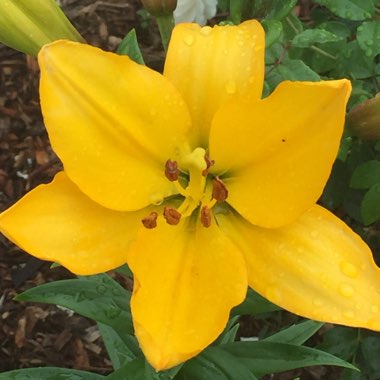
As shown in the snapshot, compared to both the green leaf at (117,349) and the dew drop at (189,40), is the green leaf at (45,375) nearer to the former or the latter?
the green leaf at (117,349)

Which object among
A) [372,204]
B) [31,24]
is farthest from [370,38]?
[31,24]

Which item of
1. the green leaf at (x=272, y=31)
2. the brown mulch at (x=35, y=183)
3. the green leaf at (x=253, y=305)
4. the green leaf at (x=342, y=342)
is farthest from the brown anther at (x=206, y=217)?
the brown mulch at (x=35, y=183)

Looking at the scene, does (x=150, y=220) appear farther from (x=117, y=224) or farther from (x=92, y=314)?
(x=92, y=314)

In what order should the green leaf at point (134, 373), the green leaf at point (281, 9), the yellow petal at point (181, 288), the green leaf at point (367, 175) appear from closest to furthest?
1. the yellow petal at point (181, 288)
2. the green leaf at point (134, 373)
3. the green leaf at point (281, 9)
4. the green leaf at point (367, 175)

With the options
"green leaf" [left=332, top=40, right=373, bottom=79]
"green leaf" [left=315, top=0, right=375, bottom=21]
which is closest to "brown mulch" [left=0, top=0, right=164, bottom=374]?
"green leaf" [left=332, top=40, right=373, bottom=79]

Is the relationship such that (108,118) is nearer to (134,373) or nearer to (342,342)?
(134,373)

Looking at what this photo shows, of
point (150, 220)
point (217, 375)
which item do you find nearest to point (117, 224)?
point (150, 220)

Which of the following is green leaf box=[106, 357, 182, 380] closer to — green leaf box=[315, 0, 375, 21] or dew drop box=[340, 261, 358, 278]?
dew drop box=[340, 261, 358, 278]
